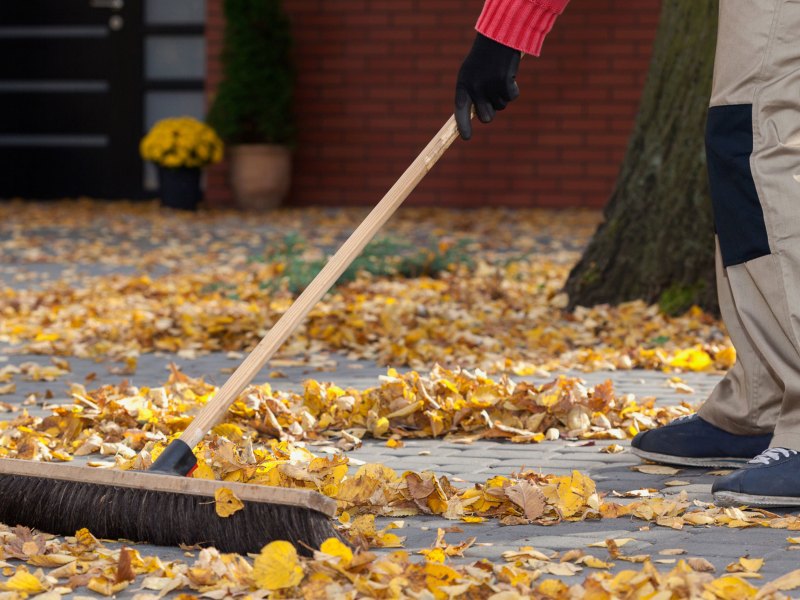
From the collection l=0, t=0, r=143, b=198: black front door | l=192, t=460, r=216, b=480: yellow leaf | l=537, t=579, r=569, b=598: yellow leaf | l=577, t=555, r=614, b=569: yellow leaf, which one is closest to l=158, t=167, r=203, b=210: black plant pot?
l=0, t=0, r=143, b=198: black front door

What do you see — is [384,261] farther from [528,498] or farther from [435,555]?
[435,555]

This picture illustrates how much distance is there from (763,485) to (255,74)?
9397 mm

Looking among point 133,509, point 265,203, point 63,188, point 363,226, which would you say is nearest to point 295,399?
point 363,226

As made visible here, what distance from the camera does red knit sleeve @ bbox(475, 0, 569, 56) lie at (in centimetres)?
307

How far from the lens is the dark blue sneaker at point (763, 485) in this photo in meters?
2.78

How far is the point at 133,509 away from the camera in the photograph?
2541 mm

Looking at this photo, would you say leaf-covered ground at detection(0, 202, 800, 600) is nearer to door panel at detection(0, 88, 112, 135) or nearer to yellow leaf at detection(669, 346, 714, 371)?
yellow leaf at detection(669, 346, 714, 371)

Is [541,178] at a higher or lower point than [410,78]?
lower

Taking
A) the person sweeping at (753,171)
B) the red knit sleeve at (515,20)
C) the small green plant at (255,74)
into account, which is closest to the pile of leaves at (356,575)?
the person sweeping at (753,171)

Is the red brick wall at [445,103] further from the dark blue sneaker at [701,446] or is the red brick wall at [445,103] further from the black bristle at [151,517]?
the black bristle at [151,517]

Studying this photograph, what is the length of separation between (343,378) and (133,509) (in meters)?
2.16

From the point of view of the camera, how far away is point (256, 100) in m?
11.8

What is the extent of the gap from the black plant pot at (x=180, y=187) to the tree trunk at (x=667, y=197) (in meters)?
6.50

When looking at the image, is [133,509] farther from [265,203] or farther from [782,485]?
[265,203]
